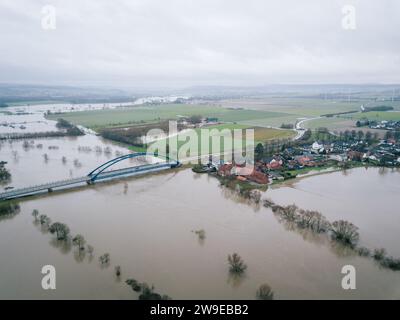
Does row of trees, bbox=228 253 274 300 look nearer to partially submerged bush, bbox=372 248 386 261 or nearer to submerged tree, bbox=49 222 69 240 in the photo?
partially submerged bush, bbox=372 248 386 261

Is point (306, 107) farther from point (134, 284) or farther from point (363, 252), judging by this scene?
point (134, 284)

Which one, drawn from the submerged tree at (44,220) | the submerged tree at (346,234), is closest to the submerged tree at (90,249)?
the submerged tree at (44,220)

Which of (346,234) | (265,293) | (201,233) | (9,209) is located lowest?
(265,293)

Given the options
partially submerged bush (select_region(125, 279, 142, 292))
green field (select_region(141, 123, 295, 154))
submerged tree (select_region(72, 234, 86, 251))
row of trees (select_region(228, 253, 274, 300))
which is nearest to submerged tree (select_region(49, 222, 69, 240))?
submerged tree (select_region(72, 234, 86, 251))

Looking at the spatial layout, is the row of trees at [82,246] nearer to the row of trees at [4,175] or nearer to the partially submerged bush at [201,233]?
the partially submerged bush at [201,233]

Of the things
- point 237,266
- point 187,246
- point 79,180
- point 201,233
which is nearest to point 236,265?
point 237,266
